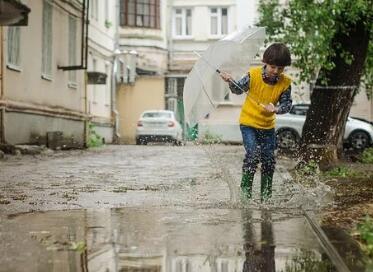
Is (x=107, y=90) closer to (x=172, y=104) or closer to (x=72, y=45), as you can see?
(x=172, y=104)

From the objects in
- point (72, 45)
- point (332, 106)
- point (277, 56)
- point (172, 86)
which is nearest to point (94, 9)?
point (72, 45)

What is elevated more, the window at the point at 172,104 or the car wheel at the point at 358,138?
the window at the point at 172,104

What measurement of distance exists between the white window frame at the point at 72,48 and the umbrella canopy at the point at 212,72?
16.5 m

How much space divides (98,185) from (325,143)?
16.5 feet

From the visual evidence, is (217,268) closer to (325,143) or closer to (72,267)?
(72,267)

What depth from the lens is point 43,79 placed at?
21.1 metres

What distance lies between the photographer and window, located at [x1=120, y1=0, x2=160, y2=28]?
132 feet

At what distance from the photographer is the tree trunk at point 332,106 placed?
1326 cm

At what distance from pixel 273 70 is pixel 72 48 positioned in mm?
18087

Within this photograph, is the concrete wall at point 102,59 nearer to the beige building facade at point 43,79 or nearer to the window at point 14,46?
the beige building facade at point 43,79

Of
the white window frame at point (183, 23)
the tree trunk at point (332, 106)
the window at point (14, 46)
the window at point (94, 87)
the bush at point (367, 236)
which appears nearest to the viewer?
the bush at point (367, 236)

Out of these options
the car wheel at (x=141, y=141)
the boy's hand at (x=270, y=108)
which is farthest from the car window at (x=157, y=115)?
the boy's hand at (x=270, y=108)

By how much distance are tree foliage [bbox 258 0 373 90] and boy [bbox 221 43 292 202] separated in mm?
6369

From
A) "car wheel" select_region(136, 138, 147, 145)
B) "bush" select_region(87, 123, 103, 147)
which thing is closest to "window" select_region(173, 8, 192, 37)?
"car wheel" select_region(136, 138, 147, 145)
